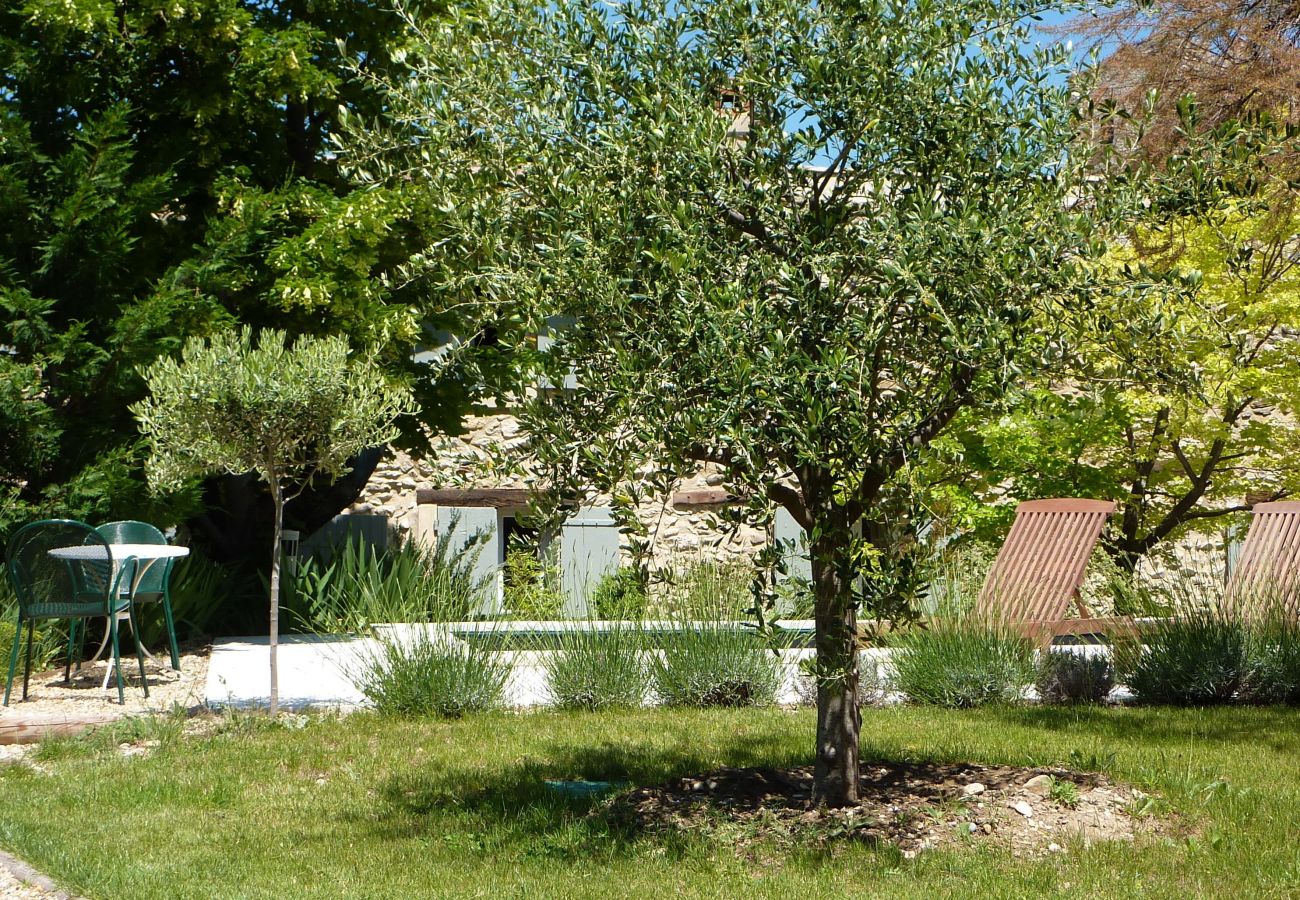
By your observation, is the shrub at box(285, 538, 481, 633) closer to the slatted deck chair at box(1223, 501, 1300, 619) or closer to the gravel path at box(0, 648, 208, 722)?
the gravel path at box(0, 648, 208, 722)

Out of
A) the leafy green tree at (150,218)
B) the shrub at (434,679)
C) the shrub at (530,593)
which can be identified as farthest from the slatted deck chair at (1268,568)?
the leafy green tree at (150,218)

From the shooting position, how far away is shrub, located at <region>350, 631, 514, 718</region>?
26.2 feet

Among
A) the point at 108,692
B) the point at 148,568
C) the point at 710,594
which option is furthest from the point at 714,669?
the point at 108,692

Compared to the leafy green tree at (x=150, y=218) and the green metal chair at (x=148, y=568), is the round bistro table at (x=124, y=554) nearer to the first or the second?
the green metal chair at (x=148, y=568)

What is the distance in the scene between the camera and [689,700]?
8578mm

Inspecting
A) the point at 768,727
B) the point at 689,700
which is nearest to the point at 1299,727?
the point at 768,727

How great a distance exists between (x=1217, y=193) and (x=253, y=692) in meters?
7.11

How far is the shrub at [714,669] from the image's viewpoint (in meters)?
8.54

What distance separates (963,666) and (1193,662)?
149 centimetres

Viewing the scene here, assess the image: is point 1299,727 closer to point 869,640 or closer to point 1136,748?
point 1136,748

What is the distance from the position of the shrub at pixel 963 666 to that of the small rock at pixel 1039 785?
2.71 m

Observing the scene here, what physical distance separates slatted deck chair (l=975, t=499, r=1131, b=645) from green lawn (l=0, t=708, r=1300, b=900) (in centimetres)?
128

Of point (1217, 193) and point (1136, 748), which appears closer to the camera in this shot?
point (1217, 193)

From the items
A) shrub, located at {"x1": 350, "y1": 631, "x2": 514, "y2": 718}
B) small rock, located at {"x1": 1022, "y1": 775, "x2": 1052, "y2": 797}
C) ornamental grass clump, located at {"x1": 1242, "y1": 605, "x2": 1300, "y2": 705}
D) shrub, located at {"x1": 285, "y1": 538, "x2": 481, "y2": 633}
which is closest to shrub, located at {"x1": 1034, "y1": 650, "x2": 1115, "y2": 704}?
ornamental grass clump, located at {"x1": 1242, "y1": 605, "x2": 1300, "y2": 705}
